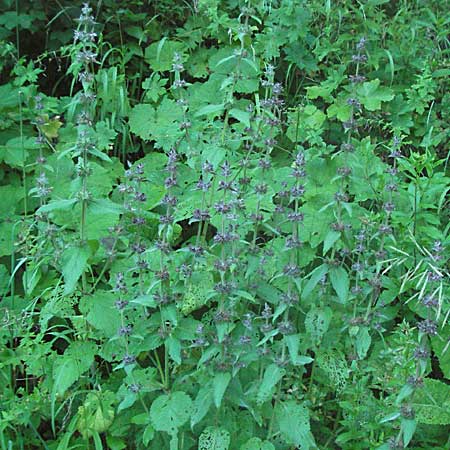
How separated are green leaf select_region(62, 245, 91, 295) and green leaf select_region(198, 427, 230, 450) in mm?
623

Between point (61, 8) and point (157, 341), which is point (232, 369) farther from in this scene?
point (61, 8)

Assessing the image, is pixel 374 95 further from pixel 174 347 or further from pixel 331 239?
pixel 174 347

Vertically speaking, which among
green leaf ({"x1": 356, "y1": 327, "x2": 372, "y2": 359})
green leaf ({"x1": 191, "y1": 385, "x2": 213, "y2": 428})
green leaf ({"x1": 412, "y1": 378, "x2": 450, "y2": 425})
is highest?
green leaf ({"x1": 356, "y1": 327, "x2": 372, "y2": 359})

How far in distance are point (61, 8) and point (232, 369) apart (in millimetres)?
Result: 2977

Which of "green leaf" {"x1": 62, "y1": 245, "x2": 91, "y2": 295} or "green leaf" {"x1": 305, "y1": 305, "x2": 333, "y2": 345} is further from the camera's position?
"green leaf" {"x1": 305, "y1": 305, "x2": 333, "y2": 345}

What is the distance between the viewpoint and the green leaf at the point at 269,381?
7.31 feet

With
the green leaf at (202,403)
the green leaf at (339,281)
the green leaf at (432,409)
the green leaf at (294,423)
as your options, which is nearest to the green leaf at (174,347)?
the green leaf at (202,403)

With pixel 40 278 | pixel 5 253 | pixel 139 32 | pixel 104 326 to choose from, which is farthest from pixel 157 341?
pixel 139 32

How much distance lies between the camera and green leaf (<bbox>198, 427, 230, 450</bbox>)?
91.0 inches

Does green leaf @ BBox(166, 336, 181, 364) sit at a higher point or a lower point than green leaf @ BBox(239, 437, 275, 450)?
higher

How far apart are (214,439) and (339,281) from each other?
635 millimetres

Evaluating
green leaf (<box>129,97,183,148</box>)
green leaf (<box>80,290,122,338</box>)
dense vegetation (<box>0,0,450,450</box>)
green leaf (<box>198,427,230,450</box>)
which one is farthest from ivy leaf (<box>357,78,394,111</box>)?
green leaf (<box>198,427,230,450</box>)

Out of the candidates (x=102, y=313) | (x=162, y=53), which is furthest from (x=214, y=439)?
(x=162, y=53)

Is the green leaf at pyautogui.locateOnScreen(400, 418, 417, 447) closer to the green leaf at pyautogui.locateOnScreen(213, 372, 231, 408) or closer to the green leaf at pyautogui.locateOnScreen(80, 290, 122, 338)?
the green leaf at pyautogui.locateOnScreen(213, 372, 231, 408)
